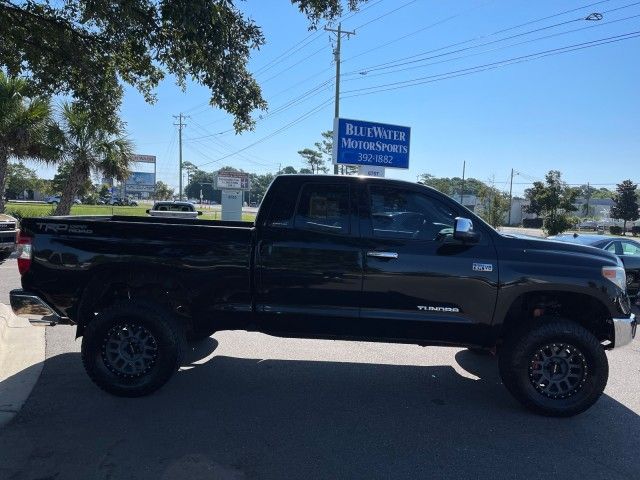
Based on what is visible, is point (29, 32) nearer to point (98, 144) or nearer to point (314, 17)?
point (314, 17)

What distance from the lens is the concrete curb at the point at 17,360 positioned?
464cm

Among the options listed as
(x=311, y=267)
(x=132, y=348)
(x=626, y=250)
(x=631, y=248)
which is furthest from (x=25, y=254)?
(x=631, y=248)

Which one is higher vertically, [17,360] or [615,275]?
[615,275]

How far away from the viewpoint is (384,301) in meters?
4.73

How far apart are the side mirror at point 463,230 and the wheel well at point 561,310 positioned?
0.81 m

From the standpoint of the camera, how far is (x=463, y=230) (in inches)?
173

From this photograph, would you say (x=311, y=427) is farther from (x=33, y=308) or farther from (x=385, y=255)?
(x=33, y=308)

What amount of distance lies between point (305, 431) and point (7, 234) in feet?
39.0

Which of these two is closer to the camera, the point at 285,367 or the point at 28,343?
the point at 285,367

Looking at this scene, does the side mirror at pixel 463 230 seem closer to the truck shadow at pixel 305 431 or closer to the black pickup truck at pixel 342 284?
the black pickup truck at pixel 342 284

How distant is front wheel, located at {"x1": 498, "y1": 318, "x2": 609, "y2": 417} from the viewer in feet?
15.3

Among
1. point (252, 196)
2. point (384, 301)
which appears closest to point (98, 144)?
point (384, 301)

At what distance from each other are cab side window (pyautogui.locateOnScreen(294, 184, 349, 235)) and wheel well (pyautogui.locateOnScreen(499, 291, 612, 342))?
70.2 inches

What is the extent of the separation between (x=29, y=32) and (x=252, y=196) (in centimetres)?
13578
